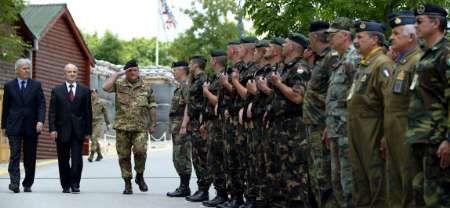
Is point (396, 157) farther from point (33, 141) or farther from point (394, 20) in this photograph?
point (33, 141)

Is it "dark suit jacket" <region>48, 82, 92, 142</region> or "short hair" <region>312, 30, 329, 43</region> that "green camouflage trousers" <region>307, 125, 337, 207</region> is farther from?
"dark suit jacket" <region>48, 82, 92, 142</region>

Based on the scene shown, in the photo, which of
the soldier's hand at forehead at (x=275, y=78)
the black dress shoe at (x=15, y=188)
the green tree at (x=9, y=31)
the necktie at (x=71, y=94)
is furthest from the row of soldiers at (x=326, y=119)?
the green tree at (x=9, y=31)

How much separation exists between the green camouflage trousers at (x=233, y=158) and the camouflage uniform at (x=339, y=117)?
10.3 feet

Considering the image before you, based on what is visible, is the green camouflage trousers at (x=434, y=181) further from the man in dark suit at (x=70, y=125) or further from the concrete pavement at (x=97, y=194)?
the man in dark suit at (x=70, y=125)

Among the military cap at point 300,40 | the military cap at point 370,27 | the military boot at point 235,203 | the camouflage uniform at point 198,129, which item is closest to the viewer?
the military cap at point 370,27

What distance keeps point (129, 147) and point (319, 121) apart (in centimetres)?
559

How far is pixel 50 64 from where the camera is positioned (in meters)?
36.5

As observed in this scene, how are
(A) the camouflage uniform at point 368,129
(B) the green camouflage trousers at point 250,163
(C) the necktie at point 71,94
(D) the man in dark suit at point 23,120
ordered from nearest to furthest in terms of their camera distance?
(A) the camouflage uniform at point 368,129
(B) the green camouflage trousers at point 250,163
(D) the man in dark suit at point 23,120
(C) the necktie at point 71,94

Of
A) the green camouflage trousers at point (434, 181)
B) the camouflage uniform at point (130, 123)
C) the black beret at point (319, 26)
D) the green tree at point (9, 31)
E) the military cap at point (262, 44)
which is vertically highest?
the green tree at point (9, 31)

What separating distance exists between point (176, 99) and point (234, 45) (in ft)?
9.07

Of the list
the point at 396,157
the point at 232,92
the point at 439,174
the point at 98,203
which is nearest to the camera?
the point at 439,174

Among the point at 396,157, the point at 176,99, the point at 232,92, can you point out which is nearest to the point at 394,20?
the point at 396,157

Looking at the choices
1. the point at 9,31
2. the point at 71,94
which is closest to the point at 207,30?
the point at 9,31

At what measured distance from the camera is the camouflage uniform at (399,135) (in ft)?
24.1
